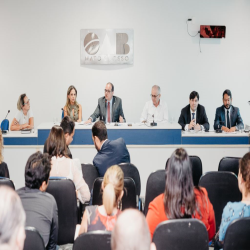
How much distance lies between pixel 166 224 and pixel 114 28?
6270 millimetres

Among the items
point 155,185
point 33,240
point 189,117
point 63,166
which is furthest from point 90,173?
point 189,117

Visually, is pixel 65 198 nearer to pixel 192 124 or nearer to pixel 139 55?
pixel 192 124

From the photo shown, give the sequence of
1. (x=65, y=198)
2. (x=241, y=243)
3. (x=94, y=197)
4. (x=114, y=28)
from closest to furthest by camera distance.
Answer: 1. (x=241, y=243)
2. (x=65, y=198)
3. (x=94, y=197)
4. (x=114, y=28)

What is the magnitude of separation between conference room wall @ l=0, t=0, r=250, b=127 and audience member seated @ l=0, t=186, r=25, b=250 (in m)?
6.60

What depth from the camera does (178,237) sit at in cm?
219

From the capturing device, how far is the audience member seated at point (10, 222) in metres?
1.42

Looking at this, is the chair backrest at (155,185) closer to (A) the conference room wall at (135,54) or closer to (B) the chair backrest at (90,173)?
(B) the chair backrest at (90,173)

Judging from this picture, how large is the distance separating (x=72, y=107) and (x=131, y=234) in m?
5.61

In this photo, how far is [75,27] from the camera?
7.82m

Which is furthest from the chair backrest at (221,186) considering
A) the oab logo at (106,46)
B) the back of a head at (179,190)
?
the oab logo at (106,46)

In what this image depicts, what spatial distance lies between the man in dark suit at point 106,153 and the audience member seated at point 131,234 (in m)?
2.39

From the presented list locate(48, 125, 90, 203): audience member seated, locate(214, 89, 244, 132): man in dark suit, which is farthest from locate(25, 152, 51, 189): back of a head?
locate(214, 89, 244, 132): man in dark suit

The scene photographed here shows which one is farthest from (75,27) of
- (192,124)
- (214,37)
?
(192,124)

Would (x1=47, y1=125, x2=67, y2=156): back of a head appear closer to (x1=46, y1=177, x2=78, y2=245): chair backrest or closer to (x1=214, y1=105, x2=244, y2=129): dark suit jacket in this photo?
(x1=46, y1=177, x2=78, y2=245): chair backrest
